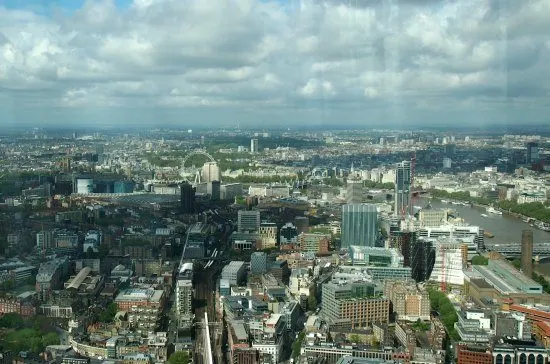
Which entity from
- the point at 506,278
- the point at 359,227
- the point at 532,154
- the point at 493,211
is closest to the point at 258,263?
the point at 359,227

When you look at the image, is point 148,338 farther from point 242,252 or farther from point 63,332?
point 242,252

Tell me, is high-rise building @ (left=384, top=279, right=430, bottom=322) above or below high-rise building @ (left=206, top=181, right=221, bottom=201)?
below

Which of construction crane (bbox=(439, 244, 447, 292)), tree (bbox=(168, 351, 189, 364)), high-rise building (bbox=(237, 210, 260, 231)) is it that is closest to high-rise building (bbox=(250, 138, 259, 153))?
high-rise building (bbox=(237, 210, 260, 231))

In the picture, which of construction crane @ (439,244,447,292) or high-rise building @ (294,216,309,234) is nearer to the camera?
construction crane @ (439,244,447,292)

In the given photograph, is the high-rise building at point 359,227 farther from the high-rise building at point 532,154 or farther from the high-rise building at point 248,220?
the high-rise building at point 532,154

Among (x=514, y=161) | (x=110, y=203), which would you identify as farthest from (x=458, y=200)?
(x=110, y=203)

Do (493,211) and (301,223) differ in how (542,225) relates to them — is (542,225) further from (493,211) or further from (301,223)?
(301,223)

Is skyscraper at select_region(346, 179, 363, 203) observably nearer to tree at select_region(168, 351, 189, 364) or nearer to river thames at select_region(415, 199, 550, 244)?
river thames at select_region(415, 199, 550, 244)
